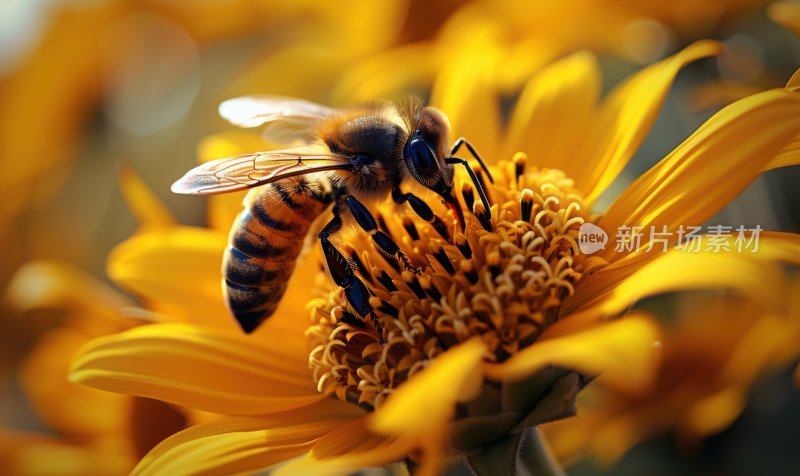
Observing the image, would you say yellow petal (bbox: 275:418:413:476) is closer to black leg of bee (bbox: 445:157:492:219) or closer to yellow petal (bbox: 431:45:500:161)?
black leg of bee (bbox: 445:157:492:219)

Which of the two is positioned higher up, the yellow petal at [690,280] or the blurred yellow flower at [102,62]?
the blurred yellow flower at [102,62]

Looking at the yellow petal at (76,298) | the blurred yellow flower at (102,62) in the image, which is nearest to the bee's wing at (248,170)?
the yellow petal at (76,298)

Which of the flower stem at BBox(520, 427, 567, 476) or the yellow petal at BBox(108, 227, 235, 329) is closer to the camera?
the flower stem at BBox(520, 427, 567, 476)

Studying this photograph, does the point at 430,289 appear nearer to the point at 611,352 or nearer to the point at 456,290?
the point at 456,290

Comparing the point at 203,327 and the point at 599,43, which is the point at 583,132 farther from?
the point at 203,327

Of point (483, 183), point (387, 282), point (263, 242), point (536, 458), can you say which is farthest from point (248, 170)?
point (536, 458)

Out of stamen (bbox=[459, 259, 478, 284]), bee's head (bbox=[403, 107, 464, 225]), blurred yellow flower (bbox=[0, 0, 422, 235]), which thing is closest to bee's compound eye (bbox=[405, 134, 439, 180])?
bee's head (bbox=[403, 107, 464, 225])

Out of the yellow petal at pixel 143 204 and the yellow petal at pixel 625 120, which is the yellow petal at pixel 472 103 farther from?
the yellow petal at pixel 143 204
